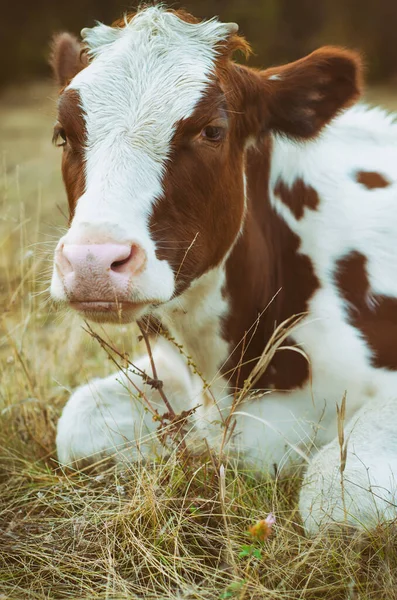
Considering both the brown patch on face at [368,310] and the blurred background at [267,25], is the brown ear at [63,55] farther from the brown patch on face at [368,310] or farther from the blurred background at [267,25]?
the blurred background at [267,25]

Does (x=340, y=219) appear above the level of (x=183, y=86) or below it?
below

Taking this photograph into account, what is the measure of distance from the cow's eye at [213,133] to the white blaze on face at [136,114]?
12cm

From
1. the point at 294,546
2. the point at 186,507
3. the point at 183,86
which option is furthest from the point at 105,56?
the point at 294,546

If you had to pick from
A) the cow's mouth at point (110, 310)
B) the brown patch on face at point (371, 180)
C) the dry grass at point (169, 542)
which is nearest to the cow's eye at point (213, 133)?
the cow's mouth at point (110, 310)

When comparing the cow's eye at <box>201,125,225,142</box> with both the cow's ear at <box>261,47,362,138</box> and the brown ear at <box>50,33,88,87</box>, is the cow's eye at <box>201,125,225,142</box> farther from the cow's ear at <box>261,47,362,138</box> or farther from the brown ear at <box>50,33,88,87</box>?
the brown ear at <box>50,33,88,87</box>

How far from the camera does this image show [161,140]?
343 centimetres

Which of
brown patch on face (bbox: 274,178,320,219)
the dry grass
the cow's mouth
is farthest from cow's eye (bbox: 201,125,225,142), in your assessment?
the dry grass

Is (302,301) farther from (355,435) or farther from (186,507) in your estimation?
(186,507)

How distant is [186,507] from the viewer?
354 centimetres

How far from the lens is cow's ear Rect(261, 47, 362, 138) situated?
395 centimetres

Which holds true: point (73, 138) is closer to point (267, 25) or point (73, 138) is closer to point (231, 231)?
point (231, 231)

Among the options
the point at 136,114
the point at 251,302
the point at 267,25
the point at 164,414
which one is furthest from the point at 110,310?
the point at 267,25

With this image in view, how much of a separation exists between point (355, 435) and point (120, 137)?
5.09 ft

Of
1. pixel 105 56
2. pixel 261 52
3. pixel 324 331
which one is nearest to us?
pixel 105 56
